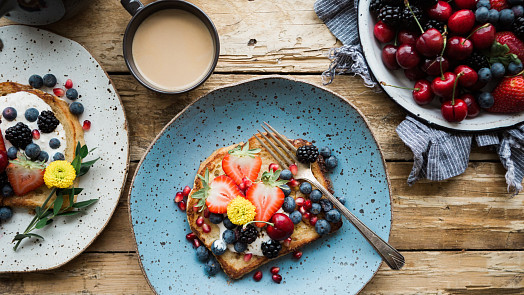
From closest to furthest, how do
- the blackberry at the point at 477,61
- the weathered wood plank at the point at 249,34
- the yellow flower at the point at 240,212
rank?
the yellow flower at the point at 240,212 → the blackberry at the point at 477,61 → the weathered wood plank at the point at 249,34

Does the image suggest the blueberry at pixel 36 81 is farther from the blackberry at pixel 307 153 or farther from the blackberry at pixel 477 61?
the blackberry at pixel 477 61

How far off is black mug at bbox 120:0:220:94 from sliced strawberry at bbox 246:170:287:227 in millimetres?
459

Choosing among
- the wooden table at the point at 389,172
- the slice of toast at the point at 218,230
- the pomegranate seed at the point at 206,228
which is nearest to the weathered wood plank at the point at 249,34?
the wooden table at the point at 389,172

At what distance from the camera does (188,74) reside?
1693 millimetres

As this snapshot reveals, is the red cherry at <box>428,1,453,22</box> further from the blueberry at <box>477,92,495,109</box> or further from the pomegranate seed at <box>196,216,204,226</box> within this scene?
the pomegranate seed at <box>196,216,204,226</box>

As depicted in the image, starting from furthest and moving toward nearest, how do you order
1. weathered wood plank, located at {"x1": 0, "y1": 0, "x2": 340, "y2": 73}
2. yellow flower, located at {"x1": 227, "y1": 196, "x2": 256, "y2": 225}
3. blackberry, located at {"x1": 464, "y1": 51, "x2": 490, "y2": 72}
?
weathered wood plank, located at {"x1": 0, "y1": 0, "x2": 340, "y2": 73} < blackberry, located at {"x1": 464, "y1": 51, "x2": 490, "y2": 72} < yellow flower, located at {"x1": 227, "y1": 196, "x2": 256, "y2": 225}

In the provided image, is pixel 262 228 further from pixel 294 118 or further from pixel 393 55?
pixel 393 55

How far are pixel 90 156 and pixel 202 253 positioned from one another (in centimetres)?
62

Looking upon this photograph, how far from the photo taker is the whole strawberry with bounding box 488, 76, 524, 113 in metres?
1.69

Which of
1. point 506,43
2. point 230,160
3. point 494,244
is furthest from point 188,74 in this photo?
point 494,244

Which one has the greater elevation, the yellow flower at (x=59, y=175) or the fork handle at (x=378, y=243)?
the yellow flower at (x=59, y=175)

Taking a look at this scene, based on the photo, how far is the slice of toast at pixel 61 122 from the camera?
5.72 ft

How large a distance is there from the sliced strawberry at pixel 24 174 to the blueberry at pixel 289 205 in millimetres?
985

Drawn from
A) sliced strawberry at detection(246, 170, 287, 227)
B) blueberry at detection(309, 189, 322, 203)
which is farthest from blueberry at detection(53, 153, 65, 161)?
blueberry at detection(309, 189, 322, 203)
